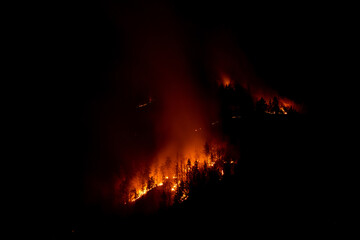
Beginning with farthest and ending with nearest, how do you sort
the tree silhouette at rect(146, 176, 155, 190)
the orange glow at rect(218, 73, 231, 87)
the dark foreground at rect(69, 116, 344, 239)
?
1. the orange glow at rect(218, 73, 231, 87)
2. the tree silhouette at rect(146, 176, 155, 190)
3. the dark foreground at rect(69, 116, 344, 239)

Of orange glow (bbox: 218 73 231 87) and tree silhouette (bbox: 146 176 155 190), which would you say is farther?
orange glow (bbox: 218 73 231 87)

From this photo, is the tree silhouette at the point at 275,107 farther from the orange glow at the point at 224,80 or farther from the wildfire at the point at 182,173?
the wildfire at the point at 182,173

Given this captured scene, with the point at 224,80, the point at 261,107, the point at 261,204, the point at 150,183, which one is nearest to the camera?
the point at 261,204

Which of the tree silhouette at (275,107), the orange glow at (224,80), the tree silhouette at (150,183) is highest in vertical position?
the orange glow at (224,80)

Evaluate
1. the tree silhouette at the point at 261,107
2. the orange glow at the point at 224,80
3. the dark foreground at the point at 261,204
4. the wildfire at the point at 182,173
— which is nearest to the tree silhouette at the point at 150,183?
the wildfire at the point at 182,173

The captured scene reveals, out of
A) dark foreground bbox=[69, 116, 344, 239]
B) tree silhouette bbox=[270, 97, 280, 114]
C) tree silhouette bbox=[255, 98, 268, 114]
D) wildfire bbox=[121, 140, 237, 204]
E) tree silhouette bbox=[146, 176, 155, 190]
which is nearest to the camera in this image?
dark foreground bbox=[69, 116, 344, 239]

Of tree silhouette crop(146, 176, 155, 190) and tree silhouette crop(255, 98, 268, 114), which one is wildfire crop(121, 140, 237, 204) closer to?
tree silhouette crop(146, 176, 155, 190)

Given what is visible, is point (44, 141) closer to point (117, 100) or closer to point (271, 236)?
point (117, 100)

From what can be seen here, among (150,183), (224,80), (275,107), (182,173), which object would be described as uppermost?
(224,80)

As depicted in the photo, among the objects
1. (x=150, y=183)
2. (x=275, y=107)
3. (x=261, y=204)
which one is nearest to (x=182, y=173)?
(x=150, y=183)

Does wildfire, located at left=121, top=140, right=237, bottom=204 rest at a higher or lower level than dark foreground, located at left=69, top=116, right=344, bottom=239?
higher

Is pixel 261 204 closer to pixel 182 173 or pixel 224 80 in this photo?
pixel 182 173

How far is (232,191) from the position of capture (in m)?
11.9

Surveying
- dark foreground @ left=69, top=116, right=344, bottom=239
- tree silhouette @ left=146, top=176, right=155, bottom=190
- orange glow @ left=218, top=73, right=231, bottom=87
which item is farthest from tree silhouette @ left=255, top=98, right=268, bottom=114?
tree silhouette @ left=146, top=176, right=155, bottom=190
